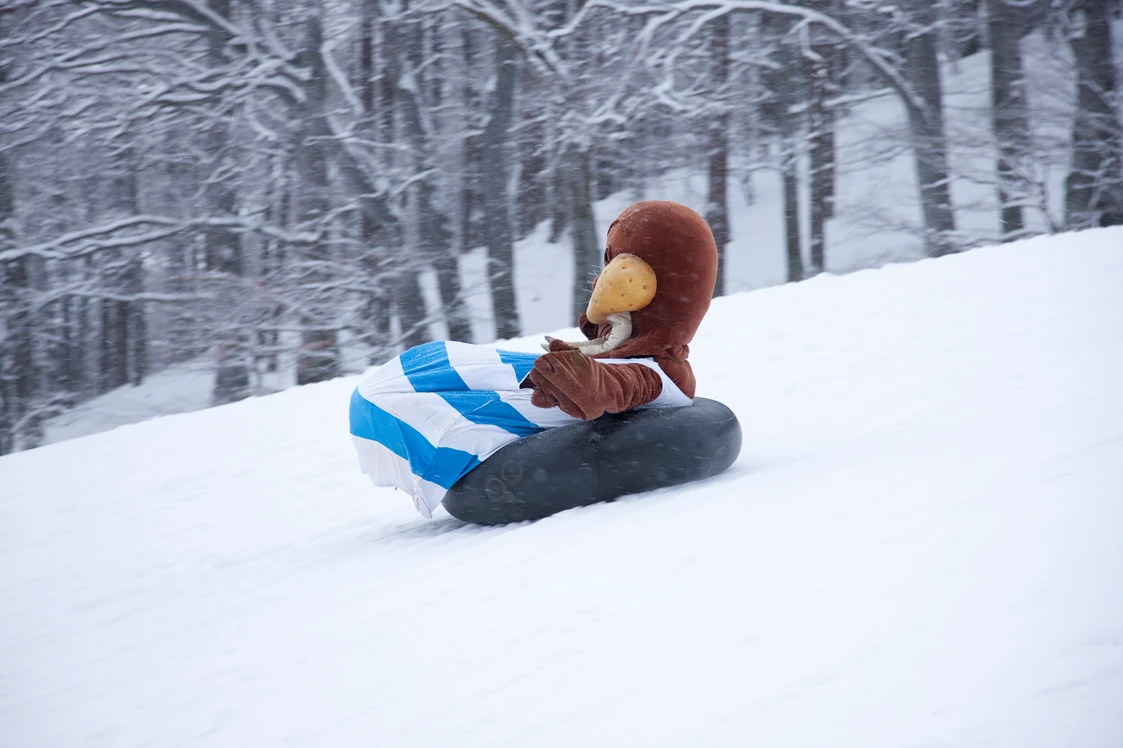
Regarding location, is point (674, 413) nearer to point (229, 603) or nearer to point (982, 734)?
point (229, 603)

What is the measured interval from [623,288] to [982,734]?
2192 millimetres

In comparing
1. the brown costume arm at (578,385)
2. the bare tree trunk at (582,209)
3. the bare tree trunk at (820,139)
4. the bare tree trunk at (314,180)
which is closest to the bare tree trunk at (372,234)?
the bare tree trunk at (314,180)

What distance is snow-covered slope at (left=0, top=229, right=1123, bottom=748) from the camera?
1477 mm

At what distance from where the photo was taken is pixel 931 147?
1262 centimetres

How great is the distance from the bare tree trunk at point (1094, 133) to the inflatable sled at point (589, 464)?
10880 millimetres

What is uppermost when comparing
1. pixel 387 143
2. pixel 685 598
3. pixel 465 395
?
pixel 387 143

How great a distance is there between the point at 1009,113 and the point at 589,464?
39.7 ft

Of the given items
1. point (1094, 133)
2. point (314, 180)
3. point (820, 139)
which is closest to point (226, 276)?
point (314, 180)

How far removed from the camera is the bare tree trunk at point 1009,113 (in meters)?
11.9

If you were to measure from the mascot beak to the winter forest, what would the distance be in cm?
879

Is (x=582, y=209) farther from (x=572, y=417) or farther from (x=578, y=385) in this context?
(x=578, y=385)

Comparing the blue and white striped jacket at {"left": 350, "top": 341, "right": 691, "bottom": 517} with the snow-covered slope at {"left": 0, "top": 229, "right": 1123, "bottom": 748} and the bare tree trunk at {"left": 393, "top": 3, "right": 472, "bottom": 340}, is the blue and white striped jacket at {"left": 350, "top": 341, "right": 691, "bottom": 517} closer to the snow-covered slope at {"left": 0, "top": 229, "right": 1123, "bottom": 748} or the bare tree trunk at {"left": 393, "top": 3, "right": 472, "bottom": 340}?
the snow-covered slope at {"left": 0, "top": 229, "right": 1123, "bottom": 748}

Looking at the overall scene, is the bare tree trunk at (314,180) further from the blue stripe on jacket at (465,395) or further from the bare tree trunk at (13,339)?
the blue stripe on jacket at (465,395)

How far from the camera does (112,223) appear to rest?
37.8 feet
